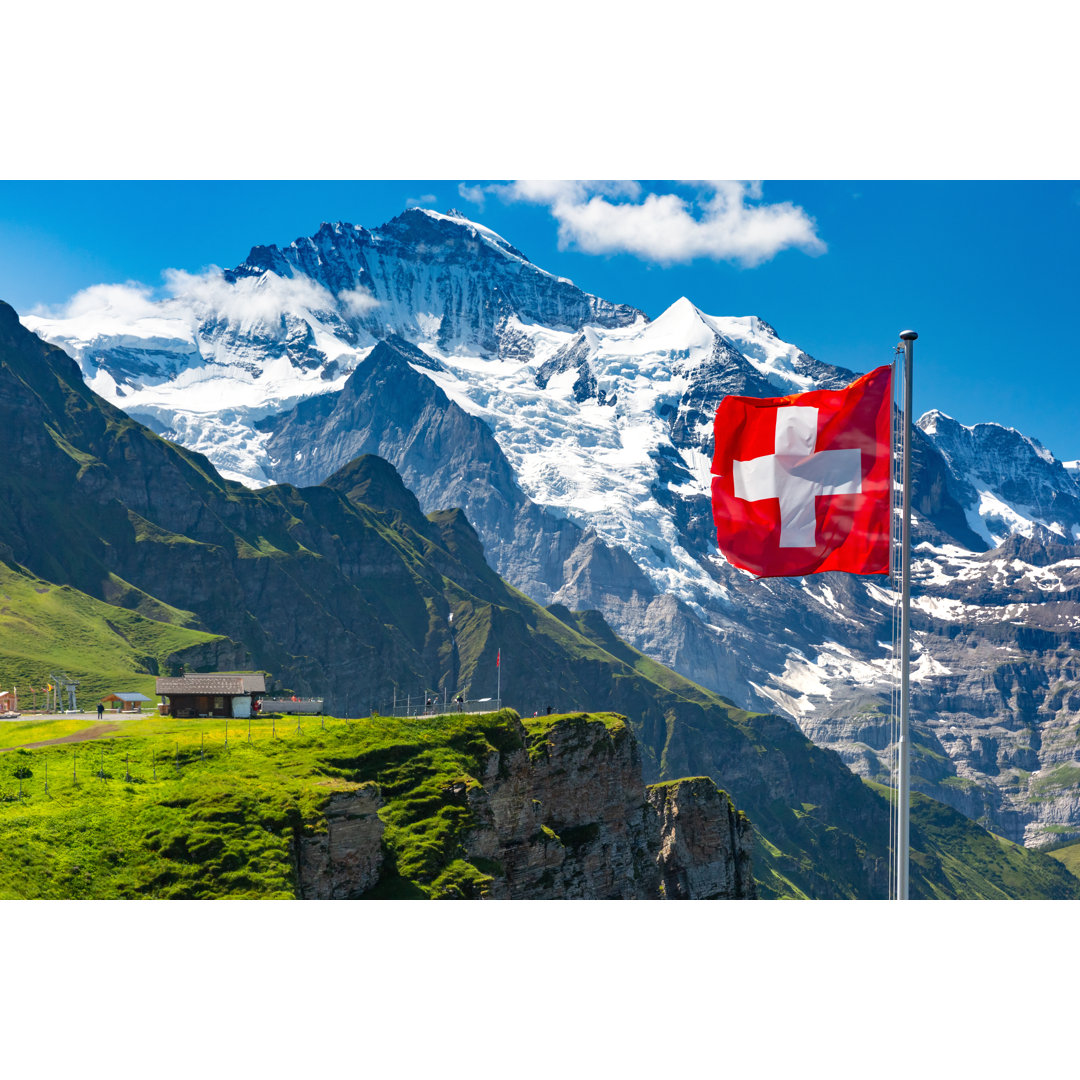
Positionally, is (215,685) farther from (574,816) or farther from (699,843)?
(699,843)

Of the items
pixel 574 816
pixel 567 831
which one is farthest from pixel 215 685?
pixel 574 816

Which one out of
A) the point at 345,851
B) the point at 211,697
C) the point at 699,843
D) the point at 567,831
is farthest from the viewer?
the point at 699,843

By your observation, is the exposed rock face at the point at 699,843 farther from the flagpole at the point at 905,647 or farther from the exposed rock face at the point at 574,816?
the flagpole at the point at 905,647

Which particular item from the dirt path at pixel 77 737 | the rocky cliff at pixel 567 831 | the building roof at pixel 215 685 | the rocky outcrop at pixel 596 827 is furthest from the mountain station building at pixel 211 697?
the rocky outcrop at pixel 596 827

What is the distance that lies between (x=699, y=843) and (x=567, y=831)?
23.6 m

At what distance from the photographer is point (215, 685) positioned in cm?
9900

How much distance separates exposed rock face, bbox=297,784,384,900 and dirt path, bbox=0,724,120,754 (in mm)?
26275

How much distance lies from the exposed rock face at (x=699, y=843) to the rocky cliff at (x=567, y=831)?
10cm

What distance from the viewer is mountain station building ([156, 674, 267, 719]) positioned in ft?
321

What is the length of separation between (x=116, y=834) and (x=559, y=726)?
4397 centimetres

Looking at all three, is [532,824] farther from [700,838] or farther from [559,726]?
[700,838]

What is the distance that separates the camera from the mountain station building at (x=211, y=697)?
97.8 meters
